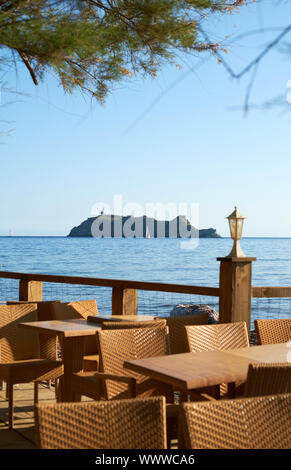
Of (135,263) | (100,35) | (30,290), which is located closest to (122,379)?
(100,35)

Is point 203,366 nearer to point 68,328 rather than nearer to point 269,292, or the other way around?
point 68,328

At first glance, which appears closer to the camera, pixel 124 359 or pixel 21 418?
pixel 124 359

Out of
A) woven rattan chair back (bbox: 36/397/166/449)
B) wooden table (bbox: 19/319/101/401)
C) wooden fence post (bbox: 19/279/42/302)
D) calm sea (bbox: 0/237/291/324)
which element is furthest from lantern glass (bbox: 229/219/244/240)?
calm sea (bbox: 0/237/291/324)

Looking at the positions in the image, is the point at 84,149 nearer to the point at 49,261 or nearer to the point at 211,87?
the point at 49,261

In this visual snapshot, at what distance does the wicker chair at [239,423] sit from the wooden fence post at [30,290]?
15.2 feet

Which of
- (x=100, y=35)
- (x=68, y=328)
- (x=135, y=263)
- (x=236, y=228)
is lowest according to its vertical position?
(x=135, y=263)

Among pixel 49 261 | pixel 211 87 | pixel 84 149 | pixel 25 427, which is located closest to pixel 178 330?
pixel 25 427

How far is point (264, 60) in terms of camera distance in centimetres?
159

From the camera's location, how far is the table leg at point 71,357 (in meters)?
3.98

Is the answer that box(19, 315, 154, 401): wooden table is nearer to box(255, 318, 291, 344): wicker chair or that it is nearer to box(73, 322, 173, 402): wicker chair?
box(73, 322, 173, 402): wicker chair

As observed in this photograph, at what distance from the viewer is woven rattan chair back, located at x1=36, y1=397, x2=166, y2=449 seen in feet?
5.63

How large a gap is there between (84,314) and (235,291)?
4.74 feet

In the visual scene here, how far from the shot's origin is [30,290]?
6254 mm

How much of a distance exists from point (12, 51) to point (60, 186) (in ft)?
126
